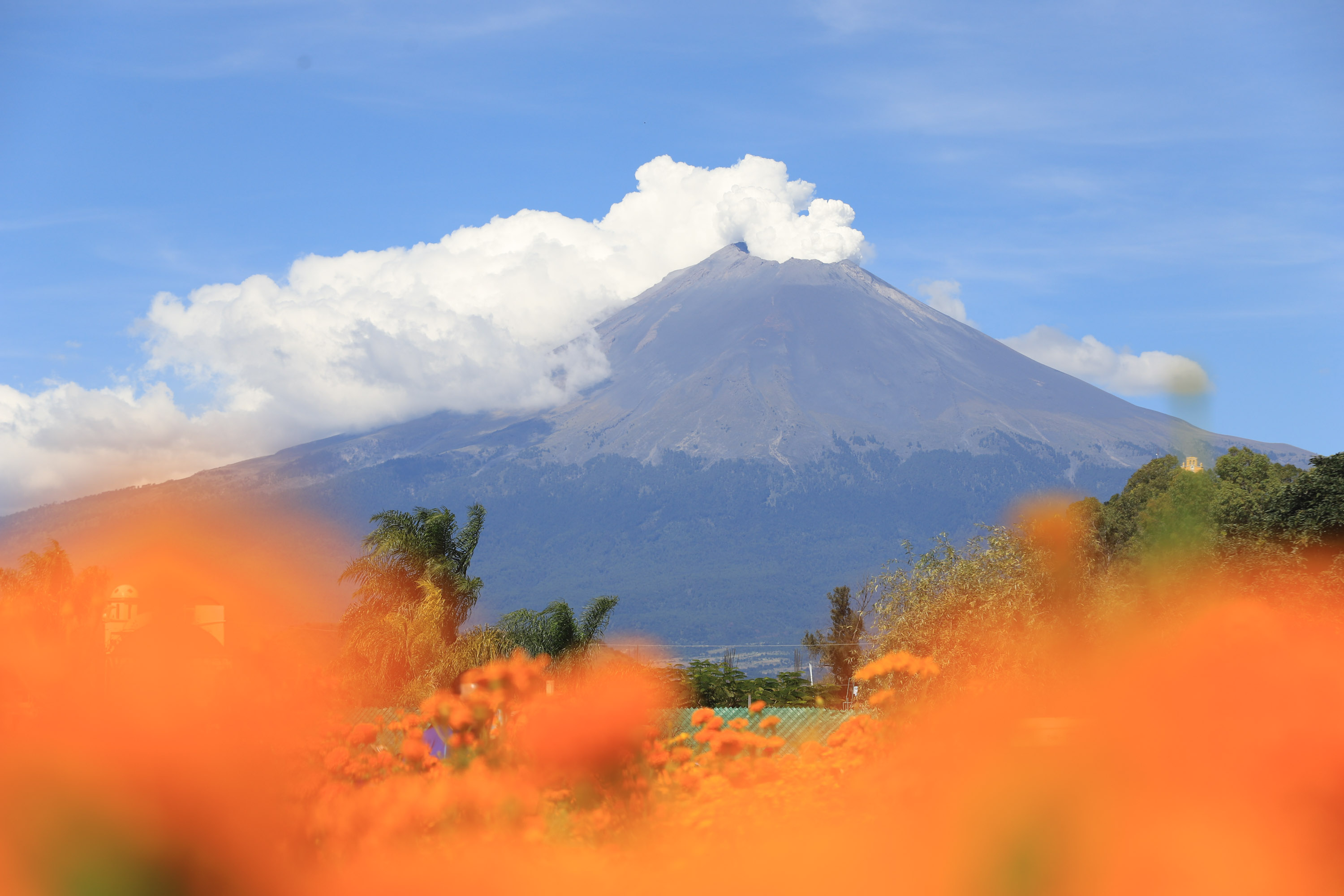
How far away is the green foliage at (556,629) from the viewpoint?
27.1 m

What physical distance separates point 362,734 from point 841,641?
55.2 metres

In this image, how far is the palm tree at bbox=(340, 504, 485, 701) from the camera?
24656 mm

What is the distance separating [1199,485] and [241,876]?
5.71 m

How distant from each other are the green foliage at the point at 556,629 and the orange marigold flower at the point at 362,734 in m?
20.7

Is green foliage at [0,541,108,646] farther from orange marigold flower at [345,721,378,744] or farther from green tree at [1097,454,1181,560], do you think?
green tree at [1097,454,1181,560]

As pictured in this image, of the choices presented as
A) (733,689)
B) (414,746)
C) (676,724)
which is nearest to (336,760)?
(414,746)

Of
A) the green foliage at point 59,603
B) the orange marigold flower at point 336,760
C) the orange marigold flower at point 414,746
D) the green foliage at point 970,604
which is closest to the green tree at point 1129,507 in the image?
the green foliage at point 970,604

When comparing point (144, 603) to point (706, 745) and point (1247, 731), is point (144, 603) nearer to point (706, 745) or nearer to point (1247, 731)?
point (706, 745)

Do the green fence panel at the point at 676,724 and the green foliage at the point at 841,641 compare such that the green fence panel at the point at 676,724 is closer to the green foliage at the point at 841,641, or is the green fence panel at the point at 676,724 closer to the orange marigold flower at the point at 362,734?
the orange marigold flower at the point at 362,734

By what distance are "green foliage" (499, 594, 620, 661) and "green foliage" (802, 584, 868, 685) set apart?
798 inches

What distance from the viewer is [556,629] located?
1099 inches

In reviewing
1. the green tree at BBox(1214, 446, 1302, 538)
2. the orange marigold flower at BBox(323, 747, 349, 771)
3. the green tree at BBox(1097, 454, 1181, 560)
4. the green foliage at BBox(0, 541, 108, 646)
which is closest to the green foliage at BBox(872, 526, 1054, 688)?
the green tree at BBox(1214, 446, 1302, 538)

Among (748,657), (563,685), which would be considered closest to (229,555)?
(563,685)

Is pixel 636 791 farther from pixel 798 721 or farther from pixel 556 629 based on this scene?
pixel 556 629
